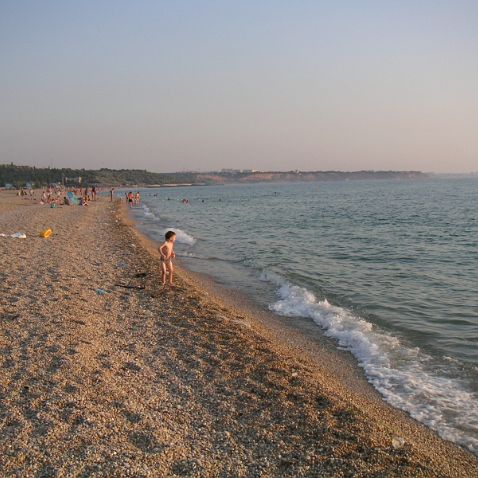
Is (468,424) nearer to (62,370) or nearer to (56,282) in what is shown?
(62,370)

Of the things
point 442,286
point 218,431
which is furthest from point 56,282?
point 442,286

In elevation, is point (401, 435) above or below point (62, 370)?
below

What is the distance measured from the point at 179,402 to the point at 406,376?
3.84 meters

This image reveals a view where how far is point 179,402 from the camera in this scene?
224 inches

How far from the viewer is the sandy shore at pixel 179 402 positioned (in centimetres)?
446

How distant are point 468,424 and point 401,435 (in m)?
1.13

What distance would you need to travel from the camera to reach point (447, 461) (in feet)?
16.5

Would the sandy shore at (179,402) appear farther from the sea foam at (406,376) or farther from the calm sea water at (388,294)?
the calm sea water at (388,294)

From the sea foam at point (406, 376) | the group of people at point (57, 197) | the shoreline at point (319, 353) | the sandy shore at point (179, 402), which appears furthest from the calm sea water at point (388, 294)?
the group of people at point (57, 197)

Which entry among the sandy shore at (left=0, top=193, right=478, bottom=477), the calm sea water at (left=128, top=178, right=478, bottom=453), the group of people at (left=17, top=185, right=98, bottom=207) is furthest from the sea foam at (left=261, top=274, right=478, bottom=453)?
the group of people at (left=17, top=185, right=98, bottom=207)

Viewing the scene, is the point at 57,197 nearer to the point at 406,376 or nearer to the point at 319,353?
the point at 319,353

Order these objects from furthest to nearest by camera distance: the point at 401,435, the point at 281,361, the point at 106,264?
the point at 106,264 < the point at 281,361 < the point at 401,435

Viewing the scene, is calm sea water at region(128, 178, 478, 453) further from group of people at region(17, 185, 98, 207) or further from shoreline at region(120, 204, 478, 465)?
group of people at region(17, 185, 98, 207)

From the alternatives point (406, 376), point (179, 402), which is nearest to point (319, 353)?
point (406, 376)
